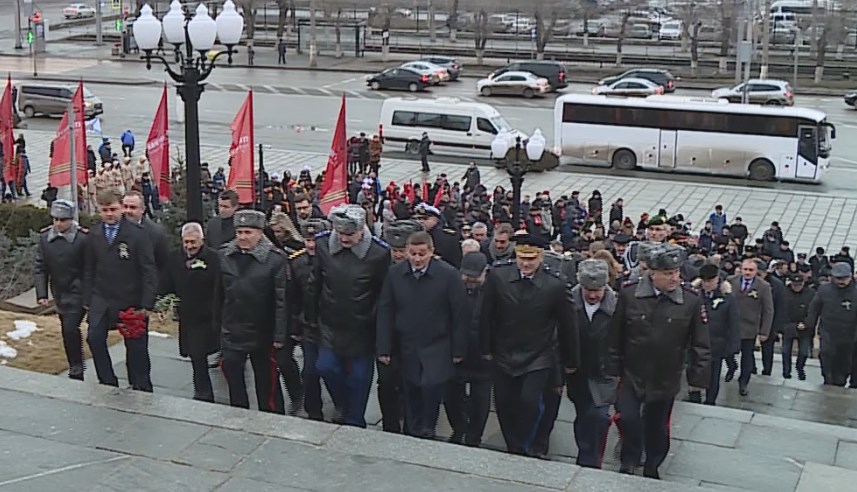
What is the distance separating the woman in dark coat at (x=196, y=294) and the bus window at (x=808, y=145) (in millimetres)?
24664

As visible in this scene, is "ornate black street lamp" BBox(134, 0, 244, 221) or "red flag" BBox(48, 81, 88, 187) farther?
"red flag" BBox(48, 81, 88, 187)

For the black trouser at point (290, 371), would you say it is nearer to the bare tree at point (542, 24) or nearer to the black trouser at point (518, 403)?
the black trouser at point (518, 403)

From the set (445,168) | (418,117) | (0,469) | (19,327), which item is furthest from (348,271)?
(418,117)

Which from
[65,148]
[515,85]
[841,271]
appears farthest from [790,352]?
[515,85]

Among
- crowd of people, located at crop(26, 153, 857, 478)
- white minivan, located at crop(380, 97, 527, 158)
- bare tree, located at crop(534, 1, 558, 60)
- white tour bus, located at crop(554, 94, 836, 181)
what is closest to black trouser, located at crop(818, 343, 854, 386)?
crowd of people, located at crop(26, 153, 857, 478)

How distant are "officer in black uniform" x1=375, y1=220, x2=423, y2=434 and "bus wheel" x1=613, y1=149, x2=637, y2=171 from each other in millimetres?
24941

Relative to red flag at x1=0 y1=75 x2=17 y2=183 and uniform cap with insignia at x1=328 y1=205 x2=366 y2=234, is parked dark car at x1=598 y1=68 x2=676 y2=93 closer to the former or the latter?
red flag at x1=0 y1=75 x2=17 y2=183

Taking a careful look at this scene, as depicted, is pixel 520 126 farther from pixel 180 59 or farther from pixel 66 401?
pixel 66 401

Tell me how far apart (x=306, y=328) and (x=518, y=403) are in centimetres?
173

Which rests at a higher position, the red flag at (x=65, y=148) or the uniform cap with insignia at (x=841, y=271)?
the red flag at (x=65, y=148)

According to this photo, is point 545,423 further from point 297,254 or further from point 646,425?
point 297,254

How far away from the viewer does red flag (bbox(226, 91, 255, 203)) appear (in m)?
18.0

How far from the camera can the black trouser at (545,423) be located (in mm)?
8711

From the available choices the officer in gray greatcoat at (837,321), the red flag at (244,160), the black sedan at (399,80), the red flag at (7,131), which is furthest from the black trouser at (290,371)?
the black sedan at (399,80)
